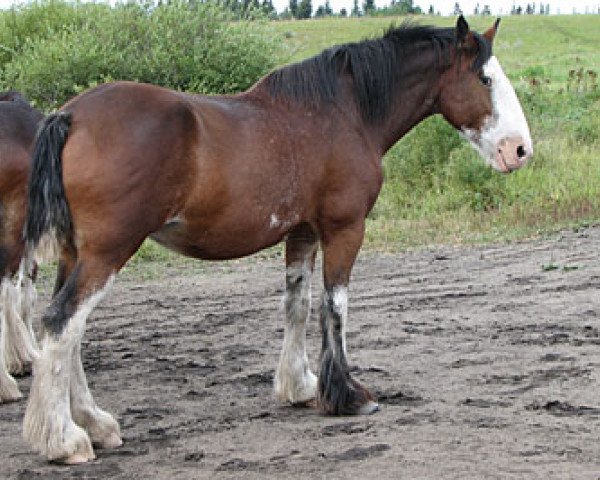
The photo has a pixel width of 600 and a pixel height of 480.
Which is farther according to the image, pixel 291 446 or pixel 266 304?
pixel 266 304

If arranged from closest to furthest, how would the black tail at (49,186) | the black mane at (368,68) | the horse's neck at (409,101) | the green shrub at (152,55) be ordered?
the black tail at (49,186), the black mane at (368,68), the horse's neck at (409,101), the green shrub at (152,55)

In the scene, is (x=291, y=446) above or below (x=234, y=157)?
below

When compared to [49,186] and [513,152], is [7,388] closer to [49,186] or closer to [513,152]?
[49,186]

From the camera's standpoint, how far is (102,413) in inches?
228

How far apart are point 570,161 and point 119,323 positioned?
32.0ft

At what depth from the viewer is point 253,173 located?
5879 mm

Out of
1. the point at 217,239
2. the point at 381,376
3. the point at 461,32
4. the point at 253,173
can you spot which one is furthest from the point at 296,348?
the point at 461,32

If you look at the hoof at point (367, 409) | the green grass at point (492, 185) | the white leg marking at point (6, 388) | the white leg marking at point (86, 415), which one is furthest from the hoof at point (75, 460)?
the green grass at point (492, 185)

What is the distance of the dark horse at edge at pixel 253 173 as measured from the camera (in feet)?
17.5

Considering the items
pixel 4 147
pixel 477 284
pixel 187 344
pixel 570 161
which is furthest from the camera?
pixel 570 161

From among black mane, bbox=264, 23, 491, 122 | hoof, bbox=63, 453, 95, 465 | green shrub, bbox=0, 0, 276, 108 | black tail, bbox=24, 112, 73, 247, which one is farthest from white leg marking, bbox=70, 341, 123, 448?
green shrub, bbox=0, 0, 276, 108

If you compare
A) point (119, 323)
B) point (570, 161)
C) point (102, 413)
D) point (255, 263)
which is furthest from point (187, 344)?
point (570, 161)

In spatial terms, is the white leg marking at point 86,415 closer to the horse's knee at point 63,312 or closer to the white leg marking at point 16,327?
the horse's knee at point 63,312

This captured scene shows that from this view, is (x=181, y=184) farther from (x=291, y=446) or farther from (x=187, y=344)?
(x=187, y=344)
